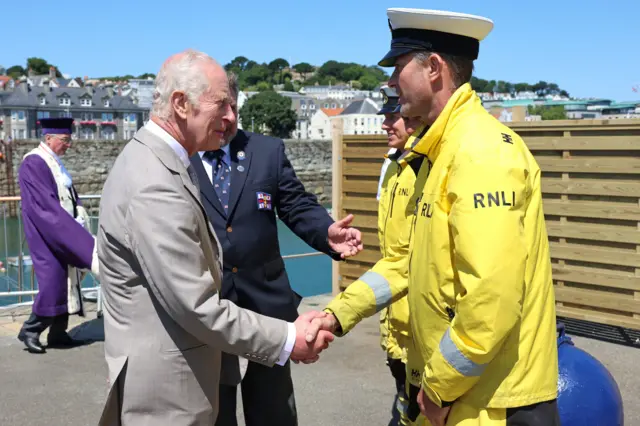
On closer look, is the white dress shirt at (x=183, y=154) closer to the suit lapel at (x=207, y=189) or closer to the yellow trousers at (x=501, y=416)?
the yellow trousers at (x=501, y=416)

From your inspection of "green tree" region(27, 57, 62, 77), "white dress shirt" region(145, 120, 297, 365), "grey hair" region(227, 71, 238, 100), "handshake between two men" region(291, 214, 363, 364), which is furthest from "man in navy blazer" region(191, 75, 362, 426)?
"green tree" region(27, 57, 62, 77)

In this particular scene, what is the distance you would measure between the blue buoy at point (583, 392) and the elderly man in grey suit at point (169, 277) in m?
1.69

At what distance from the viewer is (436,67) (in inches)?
95.9

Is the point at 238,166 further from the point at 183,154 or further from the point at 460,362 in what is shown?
the point at 460,362

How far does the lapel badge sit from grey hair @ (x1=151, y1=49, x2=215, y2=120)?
1200 mm

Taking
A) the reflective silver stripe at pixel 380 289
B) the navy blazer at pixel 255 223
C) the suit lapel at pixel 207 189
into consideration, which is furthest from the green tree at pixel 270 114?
the reflective silver stripe at pixel 380 289

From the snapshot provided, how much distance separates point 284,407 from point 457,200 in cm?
202

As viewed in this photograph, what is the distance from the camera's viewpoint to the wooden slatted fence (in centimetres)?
662

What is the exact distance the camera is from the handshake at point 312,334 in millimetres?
2748

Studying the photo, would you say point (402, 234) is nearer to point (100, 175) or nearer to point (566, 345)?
point (566, 345)

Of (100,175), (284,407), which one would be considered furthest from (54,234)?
(100,175)

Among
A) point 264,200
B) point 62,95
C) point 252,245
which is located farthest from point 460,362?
point 62,95

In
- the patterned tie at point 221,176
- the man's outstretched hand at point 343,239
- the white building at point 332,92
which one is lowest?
the man's outstretched hand at point 343,239

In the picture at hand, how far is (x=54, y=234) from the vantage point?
6.57m
